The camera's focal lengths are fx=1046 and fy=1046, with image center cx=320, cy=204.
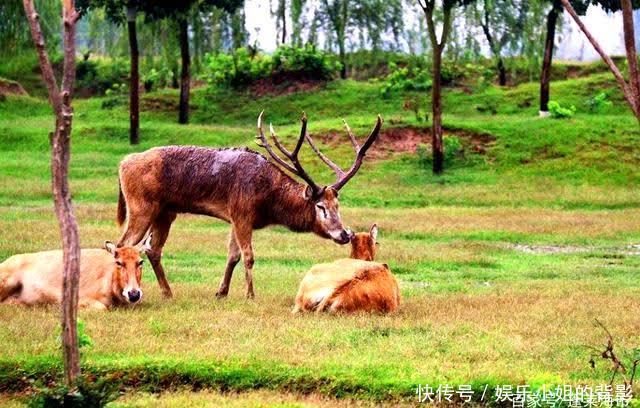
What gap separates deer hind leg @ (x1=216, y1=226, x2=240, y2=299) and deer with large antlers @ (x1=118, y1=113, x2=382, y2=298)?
1 cm

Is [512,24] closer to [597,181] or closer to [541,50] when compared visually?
[541,50]

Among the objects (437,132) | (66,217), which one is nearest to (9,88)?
(437,132)

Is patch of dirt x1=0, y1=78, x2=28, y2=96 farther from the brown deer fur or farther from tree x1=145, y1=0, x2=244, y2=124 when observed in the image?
the brown deer fur

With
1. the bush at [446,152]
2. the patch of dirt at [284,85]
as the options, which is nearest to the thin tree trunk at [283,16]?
the patch of dirt at [284,85]

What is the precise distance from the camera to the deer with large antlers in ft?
42.8

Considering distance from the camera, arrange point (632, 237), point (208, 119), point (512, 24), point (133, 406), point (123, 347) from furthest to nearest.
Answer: point (512, 24)
point (208, 119)
point (632, 237)
point (123, 347)
point (133, 406)

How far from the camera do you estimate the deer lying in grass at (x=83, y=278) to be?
11.2m

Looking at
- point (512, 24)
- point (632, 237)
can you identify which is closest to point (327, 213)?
point (632, 237)

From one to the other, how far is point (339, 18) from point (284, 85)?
21.2 feet

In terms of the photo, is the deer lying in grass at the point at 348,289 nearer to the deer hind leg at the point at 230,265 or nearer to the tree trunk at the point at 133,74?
the deer hind leg at the point at 230,265

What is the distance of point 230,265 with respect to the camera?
12961 mm

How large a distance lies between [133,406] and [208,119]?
3426 centimetres

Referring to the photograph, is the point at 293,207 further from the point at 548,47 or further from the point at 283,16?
the point at 283,16

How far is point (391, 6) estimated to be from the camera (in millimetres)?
51250
